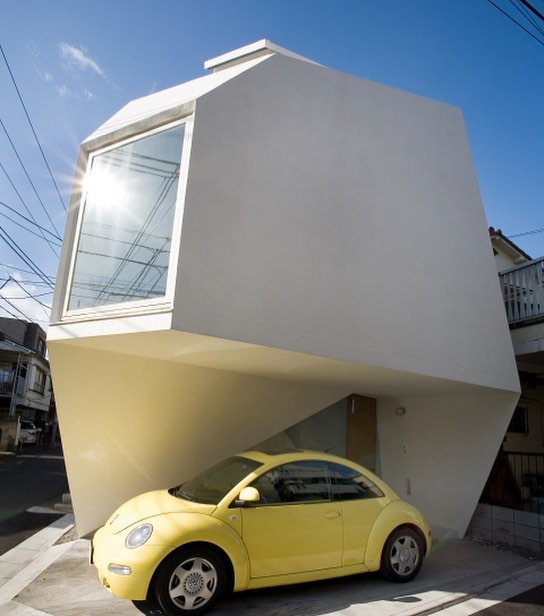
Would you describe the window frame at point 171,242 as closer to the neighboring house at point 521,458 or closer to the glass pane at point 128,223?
the glass pane at point 128,223

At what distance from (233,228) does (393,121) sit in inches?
141

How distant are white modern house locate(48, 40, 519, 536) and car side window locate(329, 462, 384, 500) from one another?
1287 millimetres

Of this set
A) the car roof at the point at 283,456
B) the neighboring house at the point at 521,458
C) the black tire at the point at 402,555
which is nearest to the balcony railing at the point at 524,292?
the neighboring house at the point at 521,458

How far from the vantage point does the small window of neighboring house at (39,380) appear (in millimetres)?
34375

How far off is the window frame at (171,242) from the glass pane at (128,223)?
0.19ft

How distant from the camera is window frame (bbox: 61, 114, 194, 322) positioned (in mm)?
5004

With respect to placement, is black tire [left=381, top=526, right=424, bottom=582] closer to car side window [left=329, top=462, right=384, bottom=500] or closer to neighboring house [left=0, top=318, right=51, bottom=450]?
car side window [left=329, top=462, right=384, bottom=500]

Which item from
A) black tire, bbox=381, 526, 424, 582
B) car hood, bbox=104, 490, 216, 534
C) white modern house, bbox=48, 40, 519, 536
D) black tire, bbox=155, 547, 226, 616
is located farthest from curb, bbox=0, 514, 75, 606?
black tire, bbox=381, 526, 424, 582

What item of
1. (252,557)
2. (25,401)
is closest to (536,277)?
(252,557)

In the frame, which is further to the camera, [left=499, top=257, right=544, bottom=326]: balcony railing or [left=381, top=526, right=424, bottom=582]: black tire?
[left=499, top=257, right=544, bottom=326]: balcony railing

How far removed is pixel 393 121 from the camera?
23.9ft

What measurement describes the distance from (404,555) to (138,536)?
2.81m

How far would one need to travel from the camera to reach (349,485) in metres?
5.03

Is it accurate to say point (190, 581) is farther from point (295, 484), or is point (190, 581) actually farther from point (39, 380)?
point (39, 380)
